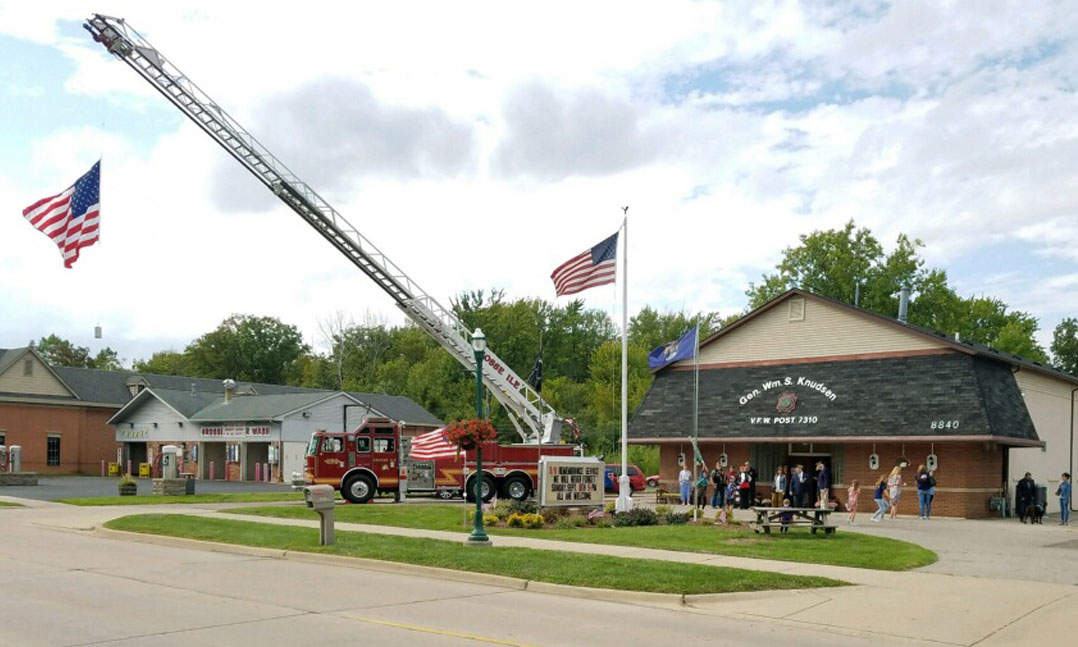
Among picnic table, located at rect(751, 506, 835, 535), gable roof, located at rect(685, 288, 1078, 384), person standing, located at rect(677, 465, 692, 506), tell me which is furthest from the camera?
person standing, located at rect(677, 465, 692, 506)

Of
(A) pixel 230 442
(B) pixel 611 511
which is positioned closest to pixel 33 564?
(B) pixel 611 511

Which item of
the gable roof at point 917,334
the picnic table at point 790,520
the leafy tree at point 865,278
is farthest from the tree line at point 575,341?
the picnic table at point 790,520

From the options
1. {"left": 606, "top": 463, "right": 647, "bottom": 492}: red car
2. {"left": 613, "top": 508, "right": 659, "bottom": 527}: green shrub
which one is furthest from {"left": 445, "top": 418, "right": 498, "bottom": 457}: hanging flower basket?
{"left": 606, "top": 463, "right": 647, "bottom": 492}: red car

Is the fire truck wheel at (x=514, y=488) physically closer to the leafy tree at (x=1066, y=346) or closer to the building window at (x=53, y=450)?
the building window at (x=53, y=450)

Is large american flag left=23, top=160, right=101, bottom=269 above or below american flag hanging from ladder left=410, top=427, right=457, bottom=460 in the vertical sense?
above

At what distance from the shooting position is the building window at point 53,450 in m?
64.9

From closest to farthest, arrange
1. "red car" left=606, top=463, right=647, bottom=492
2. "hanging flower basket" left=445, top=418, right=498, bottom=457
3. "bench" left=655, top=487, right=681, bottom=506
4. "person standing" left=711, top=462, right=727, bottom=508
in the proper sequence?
"hanging flower basket" left=445, top=418, right=498, bottom=457 < "person standing" left=711, top=462, right=727, bottom=508 < "bench" left=655, top=487, right=681, bottom=506 < "red car" left=606, top=463, right=647, bottom=492

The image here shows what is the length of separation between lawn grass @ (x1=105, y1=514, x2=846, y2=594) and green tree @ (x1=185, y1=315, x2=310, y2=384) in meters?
87.9

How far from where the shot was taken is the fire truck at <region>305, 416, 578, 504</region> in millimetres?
34500

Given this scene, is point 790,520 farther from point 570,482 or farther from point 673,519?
point 570,482

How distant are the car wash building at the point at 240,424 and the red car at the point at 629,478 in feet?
39.5

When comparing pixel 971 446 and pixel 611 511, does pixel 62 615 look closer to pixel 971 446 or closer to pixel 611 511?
pixel 611 511

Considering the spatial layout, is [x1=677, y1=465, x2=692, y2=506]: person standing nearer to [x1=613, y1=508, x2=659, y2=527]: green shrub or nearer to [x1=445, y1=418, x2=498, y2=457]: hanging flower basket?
[x1=613, y1=508, x2=659, y2=527]: green shrub

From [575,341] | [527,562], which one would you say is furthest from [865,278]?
[527,562]
